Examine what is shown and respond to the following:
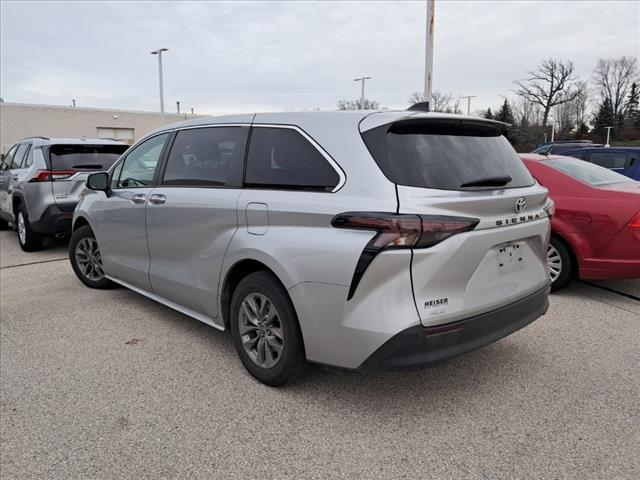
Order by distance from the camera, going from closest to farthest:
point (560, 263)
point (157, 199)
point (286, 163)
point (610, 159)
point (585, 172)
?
1. point (286, 163)
2. point (157, 199)
3. point (560, 263)
4. point (585, 172)
5. point (610, 159)

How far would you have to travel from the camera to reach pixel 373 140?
9.01 feet


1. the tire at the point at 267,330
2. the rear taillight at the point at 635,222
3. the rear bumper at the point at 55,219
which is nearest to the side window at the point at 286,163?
the tire at the point at 267,330

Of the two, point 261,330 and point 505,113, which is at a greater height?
point 505,113

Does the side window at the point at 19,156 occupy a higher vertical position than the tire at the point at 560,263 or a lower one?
higher

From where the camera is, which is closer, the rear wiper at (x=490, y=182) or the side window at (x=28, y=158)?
the rear wiper at (x=490, y=182)

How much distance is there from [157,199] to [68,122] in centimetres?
3756

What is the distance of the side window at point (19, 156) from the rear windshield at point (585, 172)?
25.8 ft

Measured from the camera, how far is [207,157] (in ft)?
12.3

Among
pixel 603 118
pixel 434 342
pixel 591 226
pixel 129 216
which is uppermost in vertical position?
pixel 603 118

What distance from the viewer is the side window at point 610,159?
33.9 ft

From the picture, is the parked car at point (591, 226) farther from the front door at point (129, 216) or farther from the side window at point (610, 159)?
the side window at point (610, 159)

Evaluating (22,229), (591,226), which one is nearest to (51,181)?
(22,229)

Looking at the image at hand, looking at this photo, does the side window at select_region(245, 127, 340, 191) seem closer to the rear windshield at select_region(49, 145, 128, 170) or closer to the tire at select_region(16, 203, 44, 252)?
the rear windshield at select_region(49, 145, 128, 170)

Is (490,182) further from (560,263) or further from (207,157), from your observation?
(560,263)
